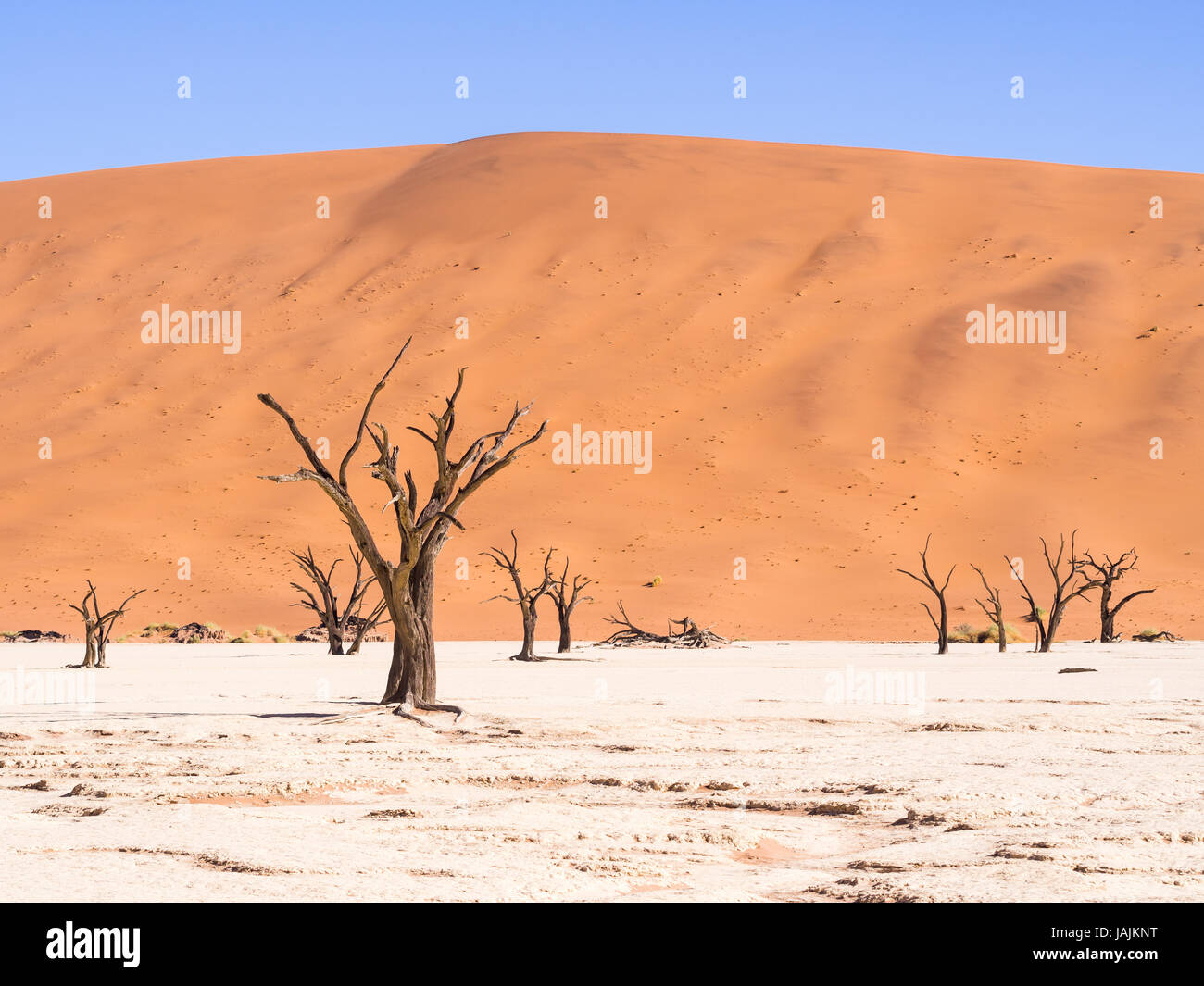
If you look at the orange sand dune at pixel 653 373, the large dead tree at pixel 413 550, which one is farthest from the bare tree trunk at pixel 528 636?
the orange sand dune at pixel 653 373

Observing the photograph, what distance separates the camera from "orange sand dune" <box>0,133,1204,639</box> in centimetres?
4422

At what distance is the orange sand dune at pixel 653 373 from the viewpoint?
145ft

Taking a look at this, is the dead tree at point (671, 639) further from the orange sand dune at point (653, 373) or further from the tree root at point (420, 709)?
the tree root at point (420, 709)

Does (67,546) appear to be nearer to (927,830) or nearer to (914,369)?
(914,369)

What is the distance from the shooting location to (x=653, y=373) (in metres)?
55.2

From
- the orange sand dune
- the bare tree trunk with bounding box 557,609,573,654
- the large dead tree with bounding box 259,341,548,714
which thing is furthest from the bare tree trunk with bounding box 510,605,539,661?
the orange sand dune

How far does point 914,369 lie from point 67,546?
30916mm

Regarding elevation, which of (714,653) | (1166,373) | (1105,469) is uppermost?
(1166,373)

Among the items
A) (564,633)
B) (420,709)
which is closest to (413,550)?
(420,709)

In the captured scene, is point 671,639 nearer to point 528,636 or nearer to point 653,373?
point 528,636

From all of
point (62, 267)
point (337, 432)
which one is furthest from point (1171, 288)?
point (62, 267)

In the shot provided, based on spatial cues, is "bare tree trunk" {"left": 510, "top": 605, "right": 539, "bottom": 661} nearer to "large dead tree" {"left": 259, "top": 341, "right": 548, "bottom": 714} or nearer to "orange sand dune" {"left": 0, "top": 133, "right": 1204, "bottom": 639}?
"large dead tree" {"left": 259, "top": 341, "right": 548, "bottom": 714}

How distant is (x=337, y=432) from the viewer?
52.5 meters
